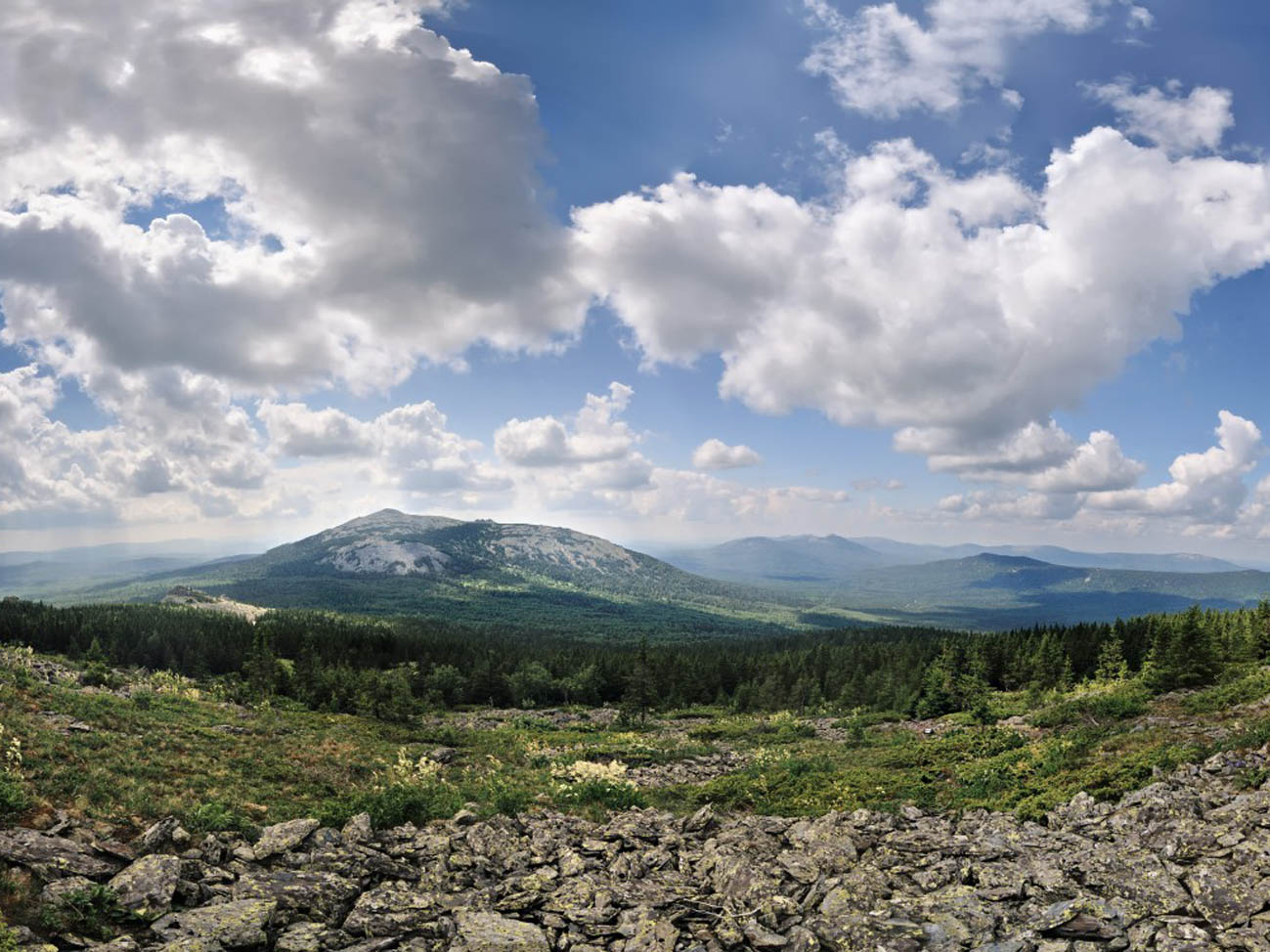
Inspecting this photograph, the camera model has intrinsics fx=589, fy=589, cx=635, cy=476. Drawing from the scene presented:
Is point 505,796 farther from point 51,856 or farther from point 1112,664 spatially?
point 1112,664

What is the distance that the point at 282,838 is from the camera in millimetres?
18250

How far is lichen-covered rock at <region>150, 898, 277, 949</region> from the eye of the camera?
12.7 m

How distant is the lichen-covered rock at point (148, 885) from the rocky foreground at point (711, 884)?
47 millimetres

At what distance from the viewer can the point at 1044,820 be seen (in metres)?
21.2

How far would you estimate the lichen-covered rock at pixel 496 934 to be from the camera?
1337 centimetres

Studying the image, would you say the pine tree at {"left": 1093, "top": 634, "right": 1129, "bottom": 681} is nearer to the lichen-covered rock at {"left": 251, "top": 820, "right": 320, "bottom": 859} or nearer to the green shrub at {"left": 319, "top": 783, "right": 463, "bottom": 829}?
the green shrub at {"left": 319, "top": 783, "right": 463, "bottom": 829}

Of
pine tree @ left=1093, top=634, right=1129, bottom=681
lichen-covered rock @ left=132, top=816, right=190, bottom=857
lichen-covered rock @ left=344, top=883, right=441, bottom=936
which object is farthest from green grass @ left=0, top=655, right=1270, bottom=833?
pine tree @ left=1093, top=634, right=1129, bottom=681

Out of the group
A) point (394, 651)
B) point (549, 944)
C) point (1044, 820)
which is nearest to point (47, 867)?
point (549, 944)

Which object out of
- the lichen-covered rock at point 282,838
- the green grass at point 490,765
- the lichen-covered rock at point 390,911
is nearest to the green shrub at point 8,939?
the lichen-covered rock at point 390,911

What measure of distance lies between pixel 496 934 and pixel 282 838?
8832 mm

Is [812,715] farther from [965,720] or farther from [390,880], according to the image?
[390,880]

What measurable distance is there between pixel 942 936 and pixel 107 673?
67423mm

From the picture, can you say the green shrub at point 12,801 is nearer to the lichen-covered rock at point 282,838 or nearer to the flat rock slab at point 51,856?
the flat rock slab at point 51,856

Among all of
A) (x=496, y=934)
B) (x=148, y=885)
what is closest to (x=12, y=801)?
(x=148, y=885)
